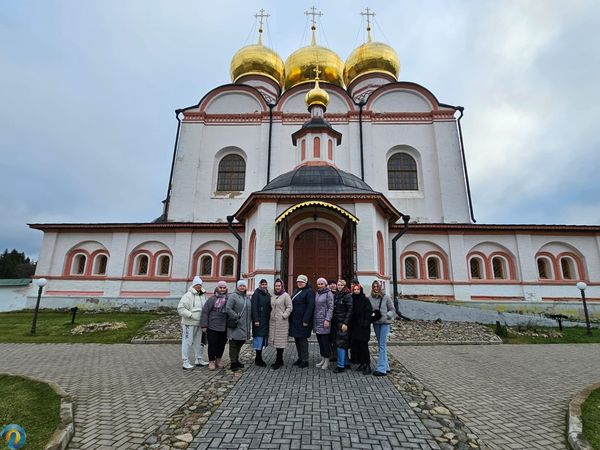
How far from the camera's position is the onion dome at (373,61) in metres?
20.9

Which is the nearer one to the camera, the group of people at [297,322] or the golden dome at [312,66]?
the group of people at [297,322]

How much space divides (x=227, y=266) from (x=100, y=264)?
580cm

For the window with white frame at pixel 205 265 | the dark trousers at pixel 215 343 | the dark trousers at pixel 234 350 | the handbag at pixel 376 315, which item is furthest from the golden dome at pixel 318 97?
the dark trousers at pixel 234 350

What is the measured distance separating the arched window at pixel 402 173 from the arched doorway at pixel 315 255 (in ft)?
23.4

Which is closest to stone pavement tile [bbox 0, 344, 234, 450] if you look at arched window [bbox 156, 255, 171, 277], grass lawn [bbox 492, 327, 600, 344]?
arched window [bbox 156, 255, 171, 277]

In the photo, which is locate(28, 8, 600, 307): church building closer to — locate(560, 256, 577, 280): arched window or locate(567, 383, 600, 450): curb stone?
locate(560, 256, 577, 280): arched window

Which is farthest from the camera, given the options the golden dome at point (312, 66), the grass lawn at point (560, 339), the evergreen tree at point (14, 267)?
the evergreen tree at point (14, 267)

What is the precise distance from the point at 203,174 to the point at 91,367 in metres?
13.0

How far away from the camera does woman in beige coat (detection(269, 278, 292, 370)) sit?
5.39m

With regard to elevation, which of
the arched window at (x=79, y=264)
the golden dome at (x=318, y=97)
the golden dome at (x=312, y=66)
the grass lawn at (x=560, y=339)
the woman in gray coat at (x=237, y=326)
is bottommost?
the grass lawn at (x=560, y=339)

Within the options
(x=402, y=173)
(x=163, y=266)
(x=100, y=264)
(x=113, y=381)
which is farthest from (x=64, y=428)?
(x=402, y=173)

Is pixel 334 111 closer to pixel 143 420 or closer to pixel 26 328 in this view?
pixel 26 328

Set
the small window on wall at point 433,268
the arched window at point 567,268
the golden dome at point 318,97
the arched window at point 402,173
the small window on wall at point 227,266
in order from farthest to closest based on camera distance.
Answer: the arched window at point 402,173
the small window on wall at point 227,266
the golden dome at point 318,97
the small window on wall at point 433,268
the arched window at point 567,268

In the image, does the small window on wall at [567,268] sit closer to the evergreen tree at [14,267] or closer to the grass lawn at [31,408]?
the grass lawn at [31,408]
